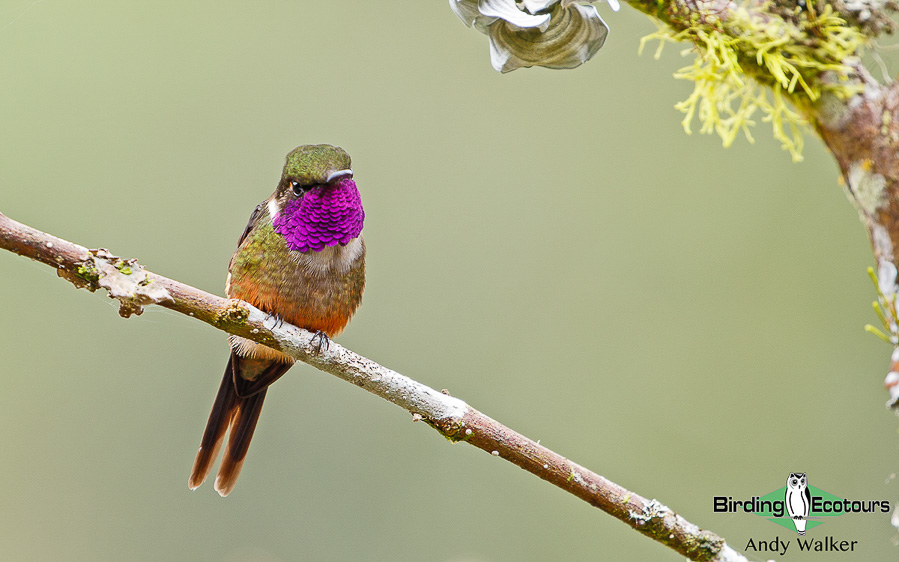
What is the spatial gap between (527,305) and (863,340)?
2356 mm

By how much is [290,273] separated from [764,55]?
54.1 inches

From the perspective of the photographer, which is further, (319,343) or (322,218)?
(322,218)

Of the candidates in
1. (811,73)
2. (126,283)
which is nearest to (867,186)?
(811,73)

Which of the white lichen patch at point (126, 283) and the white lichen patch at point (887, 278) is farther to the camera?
the white lichen patch at point (887, 278)

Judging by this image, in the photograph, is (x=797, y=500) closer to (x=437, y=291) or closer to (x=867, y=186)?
Answer: (x=867, y=186)

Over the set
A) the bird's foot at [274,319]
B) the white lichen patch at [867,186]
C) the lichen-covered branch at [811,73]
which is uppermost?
the lichen-covered branch at [811,73]

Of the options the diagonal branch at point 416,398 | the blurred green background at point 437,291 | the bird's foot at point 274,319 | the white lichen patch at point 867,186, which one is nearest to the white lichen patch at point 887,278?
the white lichen patch at point 867,186

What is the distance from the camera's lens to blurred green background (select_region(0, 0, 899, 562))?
497cm

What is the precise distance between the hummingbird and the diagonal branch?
0.46ft

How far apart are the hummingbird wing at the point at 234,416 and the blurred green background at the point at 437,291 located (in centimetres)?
235

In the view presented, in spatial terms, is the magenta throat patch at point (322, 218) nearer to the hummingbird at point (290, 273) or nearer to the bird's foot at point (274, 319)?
the hummingbird at point (290, 273)

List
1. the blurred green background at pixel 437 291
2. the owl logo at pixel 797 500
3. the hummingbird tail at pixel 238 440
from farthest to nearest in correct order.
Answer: the blurred green background at pixel 437 291 → the hummingbird tail at pixel 238 440 → the owl logo at pixel 797 500

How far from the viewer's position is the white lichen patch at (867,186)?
1887 millimetres

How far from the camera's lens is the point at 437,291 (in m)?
5.52
